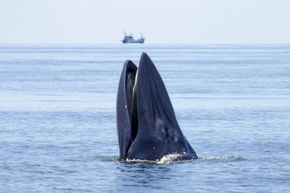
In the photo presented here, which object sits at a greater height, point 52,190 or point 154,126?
point 154,126

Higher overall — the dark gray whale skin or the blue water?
the dark gray whale skin

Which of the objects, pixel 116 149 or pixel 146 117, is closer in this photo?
pixel 146 117

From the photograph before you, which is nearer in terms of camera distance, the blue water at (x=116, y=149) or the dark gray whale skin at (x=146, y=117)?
the dark gray whale skin at (x=146, y=117)

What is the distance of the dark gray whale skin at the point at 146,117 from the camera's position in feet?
79.5

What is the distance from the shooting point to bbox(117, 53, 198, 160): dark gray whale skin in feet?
79.5

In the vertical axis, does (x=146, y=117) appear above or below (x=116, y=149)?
above

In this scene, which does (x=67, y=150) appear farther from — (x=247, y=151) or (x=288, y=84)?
(x=288, y=84)

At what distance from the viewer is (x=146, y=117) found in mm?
24359

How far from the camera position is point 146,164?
82.0 feet

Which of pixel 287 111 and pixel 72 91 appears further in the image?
pixel 72 91

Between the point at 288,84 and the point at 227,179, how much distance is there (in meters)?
54.0

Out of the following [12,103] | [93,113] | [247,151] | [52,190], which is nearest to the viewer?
[52,190]

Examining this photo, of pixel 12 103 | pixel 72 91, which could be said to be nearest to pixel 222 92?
pixel 72 91

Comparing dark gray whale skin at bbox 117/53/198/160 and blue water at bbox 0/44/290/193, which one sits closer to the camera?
dark gray whale skin at bbox 117/53/198/160
